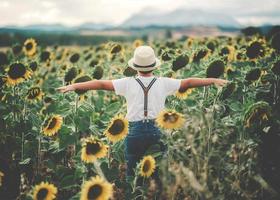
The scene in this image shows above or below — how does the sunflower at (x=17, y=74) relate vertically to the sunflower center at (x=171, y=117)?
above

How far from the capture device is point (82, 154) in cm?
380

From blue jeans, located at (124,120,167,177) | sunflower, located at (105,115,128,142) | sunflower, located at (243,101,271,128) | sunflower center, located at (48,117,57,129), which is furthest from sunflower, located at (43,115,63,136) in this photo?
sunflower, located at (243,101,271,128)

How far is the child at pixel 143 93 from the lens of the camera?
157 inches

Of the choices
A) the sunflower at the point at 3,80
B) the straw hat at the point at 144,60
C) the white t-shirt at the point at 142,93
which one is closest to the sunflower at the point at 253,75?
the white t-shirt at the point at 142,93

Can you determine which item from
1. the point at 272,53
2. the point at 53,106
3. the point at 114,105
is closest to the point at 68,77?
the point at 53,106

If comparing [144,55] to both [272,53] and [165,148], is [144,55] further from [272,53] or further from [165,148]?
[272,53]

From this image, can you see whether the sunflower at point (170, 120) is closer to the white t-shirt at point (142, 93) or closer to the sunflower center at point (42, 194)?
the white t-shirt at point (142, 93)

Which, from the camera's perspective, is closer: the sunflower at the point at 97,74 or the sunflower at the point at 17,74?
the sunflower at the point at 17,74

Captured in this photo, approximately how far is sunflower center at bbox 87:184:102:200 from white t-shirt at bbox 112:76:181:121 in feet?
3.03

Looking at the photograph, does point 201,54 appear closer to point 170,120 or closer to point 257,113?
point 257,113

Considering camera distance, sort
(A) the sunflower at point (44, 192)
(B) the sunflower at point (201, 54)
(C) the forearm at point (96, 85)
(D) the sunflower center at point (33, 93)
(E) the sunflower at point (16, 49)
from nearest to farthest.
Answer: (A) the sunflower at point (44, 192)
(C) the forearm at point (96, 85)
(D) the sunflower center at point (33, 93)
(B) the sunflower at point (201, 54)
(E) the sunflower at point (16, 49)

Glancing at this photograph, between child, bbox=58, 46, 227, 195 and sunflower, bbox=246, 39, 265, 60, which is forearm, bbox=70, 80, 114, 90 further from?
sunflower, bbox=246, 39, 265, 60

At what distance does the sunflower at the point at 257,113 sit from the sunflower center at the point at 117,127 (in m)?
1.10

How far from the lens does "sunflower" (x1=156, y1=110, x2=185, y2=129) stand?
3.75m
